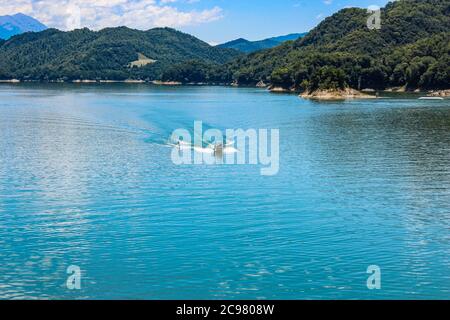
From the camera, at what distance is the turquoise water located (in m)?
25.5

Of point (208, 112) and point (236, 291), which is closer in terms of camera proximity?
point (236, 291)

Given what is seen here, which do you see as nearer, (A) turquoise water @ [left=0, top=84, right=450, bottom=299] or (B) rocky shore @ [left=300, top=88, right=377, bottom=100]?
(A) turquoise water @ [left=0, top=84, right=450, bottom=299]

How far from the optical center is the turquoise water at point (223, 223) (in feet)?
83.6

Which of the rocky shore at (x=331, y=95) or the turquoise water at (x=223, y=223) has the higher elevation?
the rocky shore at (x=331, y=95)

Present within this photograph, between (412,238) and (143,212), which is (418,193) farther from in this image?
(143,212)

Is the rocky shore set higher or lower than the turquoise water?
higher

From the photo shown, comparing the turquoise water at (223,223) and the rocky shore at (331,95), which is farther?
the rocky shore at (331,95)

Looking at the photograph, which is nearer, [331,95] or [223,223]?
[223,223]

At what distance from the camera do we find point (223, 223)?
33.9 metres

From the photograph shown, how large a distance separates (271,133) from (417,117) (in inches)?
1430

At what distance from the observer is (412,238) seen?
3156 centimetres

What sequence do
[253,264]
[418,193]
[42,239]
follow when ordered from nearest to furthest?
[253,264], [42,239], [418,193]

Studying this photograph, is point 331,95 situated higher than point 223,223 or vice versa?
point 331,95
